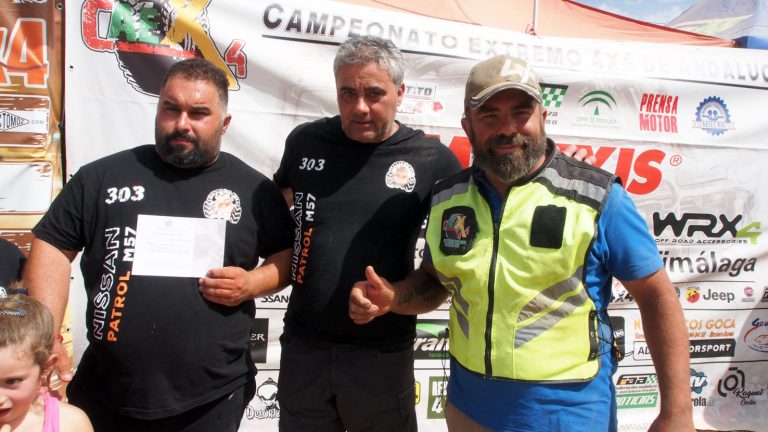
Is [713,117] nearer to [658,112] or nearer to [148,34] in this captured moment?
[658,112]

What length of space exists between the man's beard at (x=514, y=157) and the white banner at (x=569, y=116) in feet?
5.71

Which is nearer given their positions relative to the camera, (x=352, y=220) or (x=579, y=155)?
(x=579, y=155)

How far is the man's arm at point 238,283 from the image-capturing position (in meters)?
1.84

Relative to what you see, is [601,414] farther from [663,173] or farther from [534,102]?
[663,173]

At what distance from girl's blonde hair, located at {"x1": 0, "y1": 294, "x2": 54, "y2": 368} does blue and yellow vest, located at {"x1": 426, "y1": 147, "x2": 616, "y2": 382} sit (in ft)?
3.95

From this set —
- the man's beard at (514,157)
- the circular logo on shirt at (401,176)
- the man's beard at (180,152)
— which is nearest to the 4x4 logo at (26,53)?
the man's beard at (180,152)

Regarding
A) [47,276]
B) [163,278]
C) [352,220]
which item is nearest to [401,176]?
[352,220]

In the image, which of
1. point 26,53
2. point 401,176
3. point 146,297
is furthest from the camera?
point 26,53

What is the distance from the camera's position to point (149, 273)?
1817mm

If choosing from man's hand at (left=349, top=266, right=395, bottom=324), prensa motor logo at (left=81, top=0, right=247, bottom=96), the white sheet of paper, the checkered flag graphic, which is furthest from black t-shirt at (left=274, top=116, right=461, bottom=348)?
the checkered flag graphic

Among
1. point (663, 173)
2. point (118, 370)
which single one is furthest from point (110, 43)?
point (663, 173)

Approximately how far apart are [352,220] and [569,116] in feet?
7.03

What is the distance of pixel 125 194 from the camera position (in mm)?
1854

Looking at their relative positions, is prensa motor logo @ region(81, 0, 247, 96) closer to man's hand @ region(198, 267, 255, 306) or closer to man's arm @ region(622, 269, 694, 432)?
man's hand @ region(198, 267, 255, 306)
